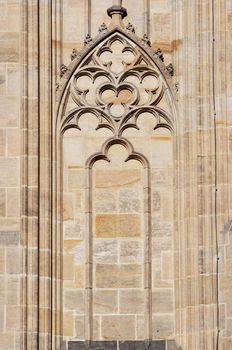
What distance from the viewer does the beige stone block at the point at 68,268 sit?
82.4ft

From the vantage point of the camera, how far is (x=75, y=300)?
25.1 m

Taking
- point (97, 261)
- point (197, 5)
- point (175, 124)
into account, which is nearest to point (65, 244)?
point (97, 261)

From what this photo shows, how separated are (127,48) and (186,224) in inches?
105

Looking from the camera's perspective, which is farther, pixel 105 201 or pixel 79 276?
pixel 105 201

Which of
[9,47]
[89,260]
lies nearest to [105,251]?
[89,260]

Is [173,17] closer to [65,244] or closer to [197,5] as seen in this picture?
[197,5]

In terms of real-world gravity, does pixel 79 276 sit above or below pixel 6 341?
above

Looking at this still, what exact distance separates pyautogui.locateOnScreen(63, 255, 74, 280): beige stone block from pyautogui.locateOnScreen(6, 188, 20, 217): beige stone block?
3.00ft

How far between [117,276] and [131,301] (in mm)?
389

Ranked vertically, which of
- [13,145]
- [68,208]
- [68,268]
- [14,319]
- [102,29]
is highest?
[102,29]

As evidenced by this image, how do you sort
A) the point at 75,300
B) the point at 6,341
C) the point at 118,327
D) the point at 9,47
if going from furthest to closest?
1. the point at 9,47
2. the point at 75,300
3. the point at 118,327
4. the point at 6,341

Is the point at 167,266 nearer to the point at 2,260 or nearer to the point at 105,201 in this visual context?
the point at 105,201

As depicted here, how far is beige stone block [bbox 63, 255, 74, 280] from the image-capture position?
82.4 ft

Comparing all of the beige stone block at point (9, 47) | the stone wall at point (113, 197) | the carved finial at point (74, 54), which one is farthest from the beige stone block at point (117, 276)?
the beige stone block at point (9, 47)
